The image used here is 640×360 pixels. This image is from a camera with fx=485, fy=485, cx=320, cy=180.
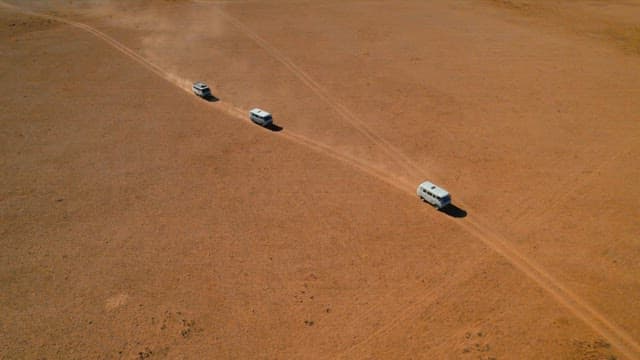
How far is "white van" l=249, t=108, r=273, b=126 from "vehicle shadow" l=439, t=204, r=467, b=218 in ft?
61.8

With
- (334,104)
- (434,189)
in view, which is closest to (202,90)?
(334,104)

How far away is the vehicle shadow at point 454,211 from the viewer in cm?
3478

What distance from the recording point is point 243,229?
3412 centimetres

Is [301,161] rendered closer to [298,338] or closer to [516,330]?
[298,338]

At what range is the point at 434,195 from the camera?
3484 cm

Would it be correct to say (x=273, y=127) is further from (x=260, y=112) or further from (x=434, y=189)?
(x=434, y=189)

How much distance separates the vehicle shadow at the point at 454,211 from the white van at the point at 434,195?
50 centimetres

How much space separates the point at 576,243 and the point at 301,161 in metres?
21.4

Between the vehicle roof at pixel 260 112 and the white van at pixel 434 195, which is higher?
the white van at pixel 434 195

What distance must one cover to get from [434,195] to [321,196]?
8.41m

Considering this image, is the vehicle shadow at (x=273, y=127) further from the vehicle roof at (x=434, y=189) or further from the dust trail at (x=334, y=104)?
the vehicle roof at (x=434, y=189)

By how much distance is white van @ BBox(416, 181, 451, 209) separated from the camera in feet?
114

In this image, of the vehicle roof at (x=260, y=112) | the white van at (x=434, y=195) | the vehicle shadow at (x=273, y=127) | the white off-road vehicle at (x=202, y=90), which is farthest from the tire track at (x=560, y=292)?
the white off-road vehicle at (x=202, y=90)

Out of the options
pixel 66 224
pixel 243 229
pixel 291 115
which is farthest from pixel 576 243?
pixel 66 224
